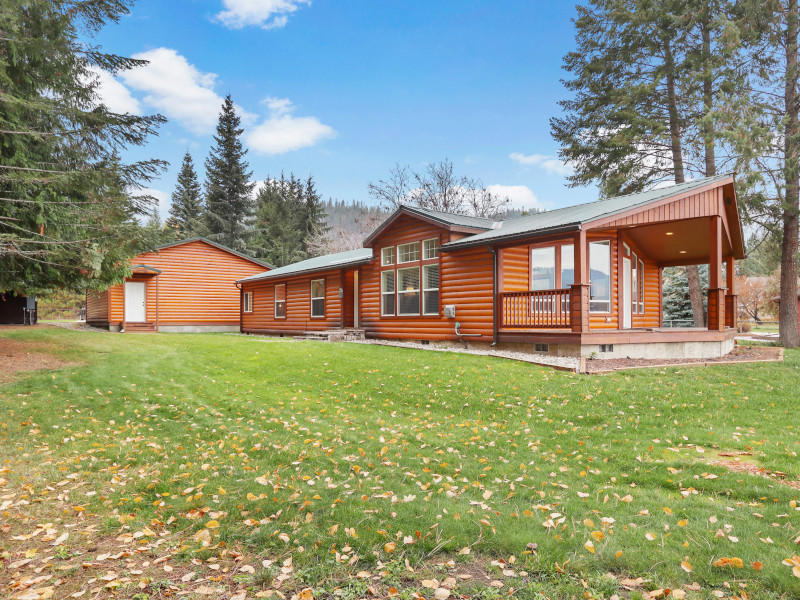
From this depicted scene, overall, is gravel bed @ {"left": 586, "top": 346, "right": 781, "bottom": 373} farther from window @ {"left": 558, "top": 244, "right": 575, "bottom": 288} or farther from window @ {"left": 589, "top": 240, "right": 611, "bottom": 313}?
window @ {"left": 558, "top": 244, "right": 575, "bottom": 288}

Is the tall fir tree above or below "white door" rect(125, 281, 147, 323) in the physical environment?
above

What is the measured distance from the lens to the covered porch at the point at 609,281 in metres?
10.9

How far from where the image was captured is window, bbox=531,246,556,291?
12.9 metres

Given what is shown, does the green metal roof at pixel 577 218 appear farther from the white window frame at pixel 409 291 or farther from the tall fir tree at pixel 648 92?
the tall fir tree at pixel 648 92

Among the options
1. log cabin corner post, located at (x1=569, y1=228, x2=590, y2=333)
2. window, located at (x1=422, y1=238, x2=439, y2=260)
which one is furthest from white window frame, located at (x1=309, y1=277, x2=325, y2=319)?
log cabin corner post, located at (x1=569, y1=228, x2=590, y2=333)

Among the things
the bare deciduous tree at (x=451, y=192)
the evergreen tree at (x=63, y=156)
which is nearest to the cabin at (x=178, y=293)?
the bare deciduous tree at (x=451, y=192)

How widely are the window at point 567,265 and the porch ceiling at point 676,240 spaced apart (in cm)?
159

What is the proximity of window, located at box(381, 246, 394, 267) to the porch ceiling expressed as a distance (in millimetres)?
7102

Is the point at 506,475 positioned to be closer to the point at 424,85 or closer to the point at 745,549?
the point at 745,549

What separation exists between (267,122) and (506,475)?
160 feet

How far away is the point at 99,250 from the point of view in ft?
30.6

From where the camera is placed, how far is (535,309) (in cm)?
1216

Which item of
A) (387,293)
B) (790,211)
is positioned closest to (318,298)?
(387,293)

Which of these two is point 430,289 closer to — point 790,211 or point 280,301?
point 280,301
